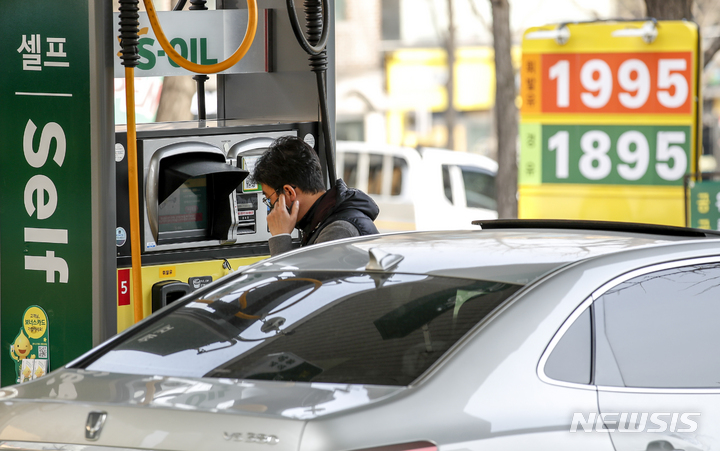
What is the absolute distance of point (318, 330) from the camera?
2.73m

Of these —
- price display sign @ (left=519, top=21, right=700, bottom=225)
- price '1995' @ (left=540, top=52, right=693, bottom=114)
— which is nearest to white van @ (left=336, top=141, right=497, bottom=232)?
price display sign @ (left=519, top=21, right=700, bottom=225)

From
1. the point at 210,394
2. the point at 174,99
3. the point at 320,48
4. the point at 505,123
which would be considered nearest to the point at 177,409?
the point at 210,394

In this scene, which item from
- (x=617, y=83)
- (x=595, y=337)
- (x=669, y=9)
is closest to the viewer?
(x=595, y=337)

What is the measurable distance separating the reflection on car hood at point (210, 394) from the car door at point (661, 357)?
617mm

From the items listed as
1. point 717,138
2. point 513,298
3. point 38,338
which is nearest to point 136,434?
point 513,298

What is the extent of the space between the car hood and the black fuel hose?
8.68 feet

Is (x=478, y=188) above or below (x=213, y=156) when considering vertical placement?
below

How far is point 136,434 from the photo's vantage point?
231cm

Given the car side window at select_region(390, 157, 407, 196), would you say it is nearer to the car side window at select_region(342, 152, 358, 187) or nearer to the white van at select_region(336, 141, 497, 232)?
the white van at select_region(336, 141, 497, 232)

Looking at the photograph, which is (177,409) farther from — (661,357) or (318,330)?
(661,357)

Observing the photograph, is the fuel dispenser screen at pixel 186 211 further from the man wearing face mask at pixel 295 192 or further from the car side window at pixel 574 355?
the car side window at pixel 574 355

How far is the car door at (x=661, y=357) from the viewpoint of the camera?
2.56 meters

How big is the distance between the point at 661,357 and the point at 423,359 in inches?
29.4

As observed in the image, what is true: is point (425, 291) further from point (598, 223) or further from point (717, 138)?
point (717, 138)
